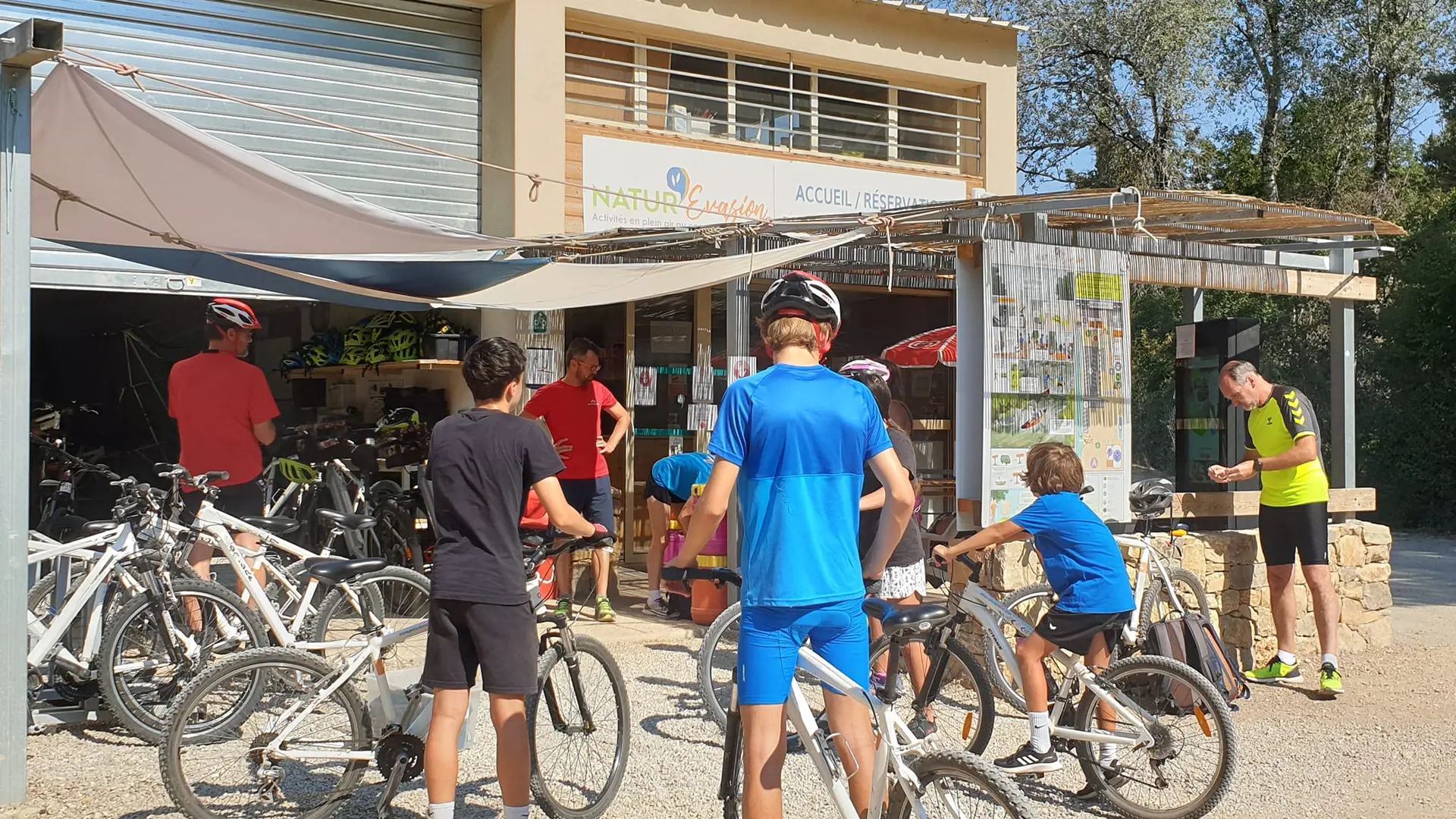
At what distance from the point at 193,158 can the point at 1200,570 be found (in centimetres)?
570

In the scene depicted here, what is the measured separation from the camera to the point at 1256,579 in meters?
7.59

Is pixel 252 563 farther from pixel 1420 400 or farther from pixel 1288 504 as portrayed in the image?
pixel 1420 400

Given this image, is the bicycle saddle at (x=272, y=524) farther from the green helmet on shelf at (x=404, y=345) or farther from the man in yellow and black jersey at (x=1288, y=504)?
the man in yellow and black jersey at (x=1288, y=504)

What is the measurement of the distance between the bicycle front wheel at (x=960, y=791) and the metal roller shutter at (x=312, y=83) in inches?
286

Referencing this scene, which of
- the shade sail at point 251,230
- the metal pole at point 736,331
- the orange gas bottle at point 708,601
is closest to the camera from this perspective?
the shade sail at point 251,230

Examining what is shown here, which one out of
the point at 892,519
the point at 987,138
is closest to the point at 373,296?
the point at 892,519

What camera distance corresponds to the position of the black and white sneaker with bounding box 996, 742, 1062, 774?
4.68 meters

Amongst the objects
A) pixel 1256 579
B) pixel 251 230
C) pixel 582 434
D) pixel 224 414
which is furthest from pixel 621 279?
pixel 1256 579

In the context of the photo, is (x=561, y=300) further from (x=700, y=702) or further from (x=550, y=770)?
(x=550, y=770)

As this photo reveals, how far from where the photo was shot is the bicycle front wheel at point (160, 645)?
5297 millimetres

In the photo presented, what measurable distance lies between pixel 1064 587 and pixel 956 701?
66.4 inches

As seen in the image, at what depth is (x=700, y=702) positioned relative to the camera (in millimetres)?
6367

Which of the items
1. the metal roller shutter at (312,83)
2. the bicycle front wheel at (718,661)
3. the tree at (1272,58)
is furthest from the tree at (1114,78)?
the bicycle front wheel at (718,661)

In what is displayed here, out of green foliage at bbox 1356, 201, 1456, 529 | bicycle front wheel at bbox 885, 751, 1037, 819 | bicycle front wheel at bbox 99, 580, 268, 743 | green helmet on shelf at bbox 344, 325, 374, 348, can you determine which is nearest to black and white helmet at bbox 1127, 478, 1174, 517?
bicycle front wheel at bbox 885, 751, 1037, 819
